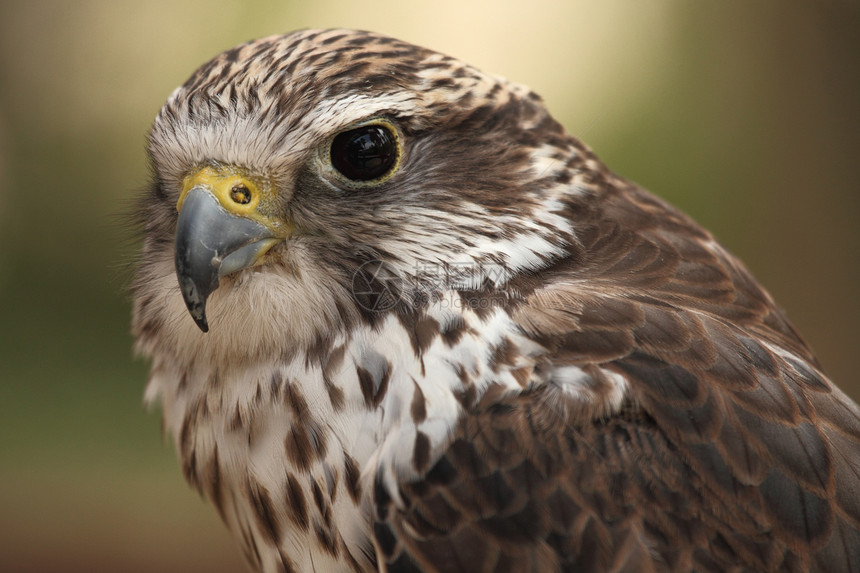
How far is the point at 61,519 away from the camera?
6609 millimetres

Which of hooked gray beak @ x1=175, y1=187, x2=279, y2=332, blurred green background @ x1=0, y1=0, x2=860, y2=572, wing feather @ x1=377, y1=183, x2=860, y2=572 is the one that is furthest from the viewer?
blurred green background @ x1=0, y1=0, x2=860, y2=572

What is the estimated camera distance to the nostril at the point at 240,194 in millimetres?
2025

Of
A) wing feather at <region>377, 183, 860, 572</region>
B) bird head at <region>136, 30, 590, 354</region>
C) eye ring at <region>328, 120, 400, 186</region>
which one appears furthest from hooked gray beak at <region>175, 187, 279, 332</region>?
wing feather at <region>377, 183, 860, 572</region>

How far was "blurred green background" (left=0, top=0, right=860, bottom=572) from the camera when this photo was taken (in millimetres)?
6398

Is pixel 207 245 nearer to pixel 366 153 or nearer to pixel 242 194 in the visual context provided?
pixel 242 194

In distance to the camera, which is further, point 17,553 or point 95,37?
point 95,37

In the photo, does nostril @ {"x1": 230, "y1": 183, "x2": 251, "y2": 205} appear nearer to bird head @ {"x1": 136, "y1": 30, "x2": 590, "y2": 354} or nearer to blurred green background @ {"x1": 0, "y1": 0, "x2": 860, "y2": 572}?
bird head @ {"x1": 136, "y1": 30, "x2": 590, "y2": 354}

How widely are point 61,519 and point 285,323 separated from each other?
17.8ft

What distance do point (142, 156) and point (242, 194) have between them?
479 centimetres

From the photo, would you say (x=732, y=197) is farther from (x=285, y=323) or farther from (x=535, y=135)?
(x=285, y=323)

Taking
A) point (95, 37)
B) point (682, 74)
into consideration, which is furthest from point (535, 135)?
point (95, 37)

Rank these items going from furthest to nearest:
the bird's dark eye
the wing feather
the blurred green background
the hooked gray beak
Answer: the blurred green background
the bird's dark eye
the hooked gray beak
the wing feather

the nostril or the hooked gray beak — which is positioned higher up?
the nostril

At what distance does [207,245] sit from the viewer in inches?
76.4
